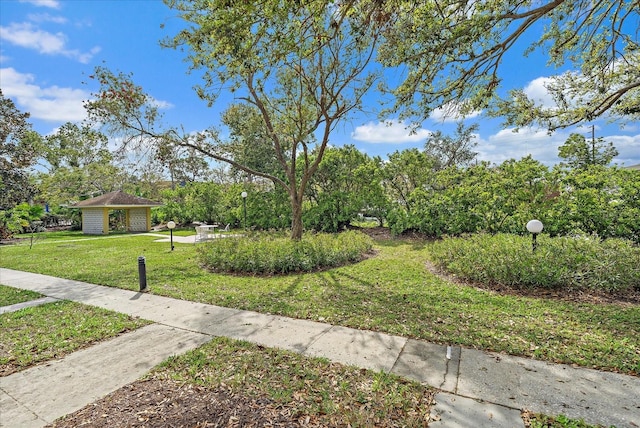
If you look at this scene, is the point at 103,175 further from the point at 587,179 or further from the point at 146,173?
the point at 587,179

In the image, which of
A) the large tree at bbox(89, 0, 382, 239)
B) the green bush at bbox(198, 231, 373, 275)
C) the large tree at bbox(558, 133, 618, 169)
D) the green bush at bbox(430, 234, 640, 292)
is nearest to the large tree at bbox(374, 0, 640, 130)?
the large tree at bbox(89, 0, 382, 239)

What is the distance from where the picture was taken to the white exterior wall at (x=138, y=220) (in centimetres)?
2153

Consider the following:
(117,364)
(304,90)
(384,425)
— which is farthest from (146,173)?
(384,425)

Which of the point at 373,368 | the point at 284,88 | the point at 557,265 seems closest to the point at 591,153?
the point at 557,265

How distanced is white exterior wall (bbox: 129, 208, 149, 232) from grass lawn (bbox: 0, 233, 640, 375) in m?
13.0

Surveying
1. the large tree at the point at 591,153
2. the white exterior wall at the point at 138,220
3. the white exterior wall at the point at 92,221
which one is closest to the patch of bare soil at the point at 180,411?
the white exterior wall at the point at 92,221

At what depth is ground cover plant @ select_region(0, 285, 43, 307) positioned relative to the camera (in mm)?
5699

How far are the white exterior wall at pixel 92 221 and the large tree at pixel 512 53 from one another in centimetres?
2129

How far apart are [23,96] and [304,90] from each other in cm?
1903

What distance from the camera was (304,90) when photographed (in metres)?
9.64

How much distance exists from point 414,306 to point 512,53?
16.4 ft

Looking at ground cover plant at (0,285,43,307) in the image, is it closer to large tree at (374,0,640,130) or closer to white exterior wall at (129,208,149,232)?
large tree at (374,0,640,130)

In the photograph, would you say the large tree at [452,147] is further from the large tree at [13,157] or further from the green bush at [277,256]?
the large tree at [13,157]

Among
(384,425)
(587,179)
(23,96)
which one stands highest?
(23,96)
